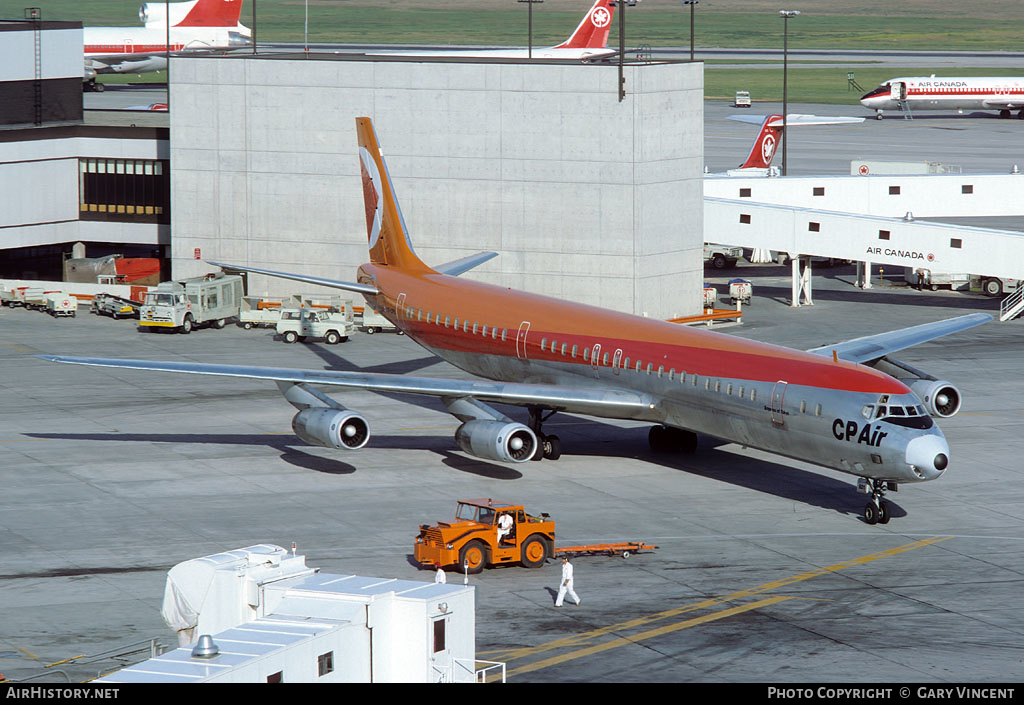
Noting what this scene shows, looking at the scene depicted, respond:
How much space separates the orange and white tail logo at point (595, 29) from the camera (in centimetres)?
15862

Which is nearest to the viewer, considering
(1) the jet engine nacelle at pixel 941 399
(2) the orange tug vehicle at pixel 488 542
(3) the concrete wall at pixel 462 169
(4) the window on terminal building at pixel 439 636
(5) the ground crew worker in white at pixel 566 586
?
(4) the window on terminal building at pixel 439 636

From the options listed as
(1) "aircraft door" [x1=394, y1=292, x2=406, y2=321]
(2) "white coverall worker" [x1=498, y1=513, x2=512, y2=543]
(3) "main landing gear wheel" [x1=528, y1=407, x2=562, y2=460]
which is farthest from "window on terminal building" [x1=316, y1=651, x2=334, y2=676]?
(1) "aircraft door" [x1=394, y1=292, x2=406, y2=321]

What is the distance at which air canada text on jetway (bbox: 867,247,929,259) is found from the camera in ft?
252

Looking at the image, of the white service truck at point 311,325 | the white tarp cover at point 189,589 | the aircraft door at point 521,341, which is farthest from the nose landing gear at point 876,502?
the white service truck at point 311,325

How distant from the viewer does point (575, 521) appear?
43438 millimetres

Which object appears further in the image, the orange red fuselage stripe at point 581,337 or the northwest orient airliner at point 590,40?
the northwest orient airliner at point 590,40

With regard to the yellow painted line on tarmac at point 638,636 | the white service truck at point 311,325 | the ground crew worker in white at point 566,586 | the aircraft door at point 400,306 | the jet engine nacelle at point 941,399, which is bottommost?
the yellow painted line on tarmac at point 638,636

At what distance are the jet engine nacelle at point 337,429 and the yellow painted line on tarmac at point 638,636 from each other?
50.8 ft

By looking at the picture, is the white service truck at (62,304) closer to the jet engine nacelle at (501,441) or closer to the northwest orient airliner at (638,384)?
the northwest orient airliner at (638,384)

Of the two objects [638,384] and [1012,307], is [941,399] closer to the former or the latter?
[638,384]

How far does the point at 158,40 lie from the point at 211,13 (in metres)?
7.58

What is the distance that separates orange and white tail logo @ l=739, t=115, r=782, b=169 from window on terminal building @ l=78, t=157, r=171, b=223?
41431 mm

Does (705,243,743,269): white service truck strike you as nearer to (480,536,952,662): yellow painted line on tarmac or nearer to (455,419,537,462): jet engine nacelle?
(455,419,537,462): jet engine nacelle

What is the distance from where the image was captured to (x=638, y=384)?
48.3 meters
